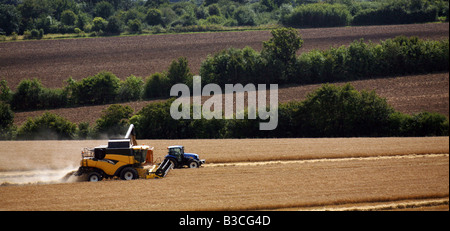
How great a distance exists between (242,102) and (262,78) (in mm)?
9415

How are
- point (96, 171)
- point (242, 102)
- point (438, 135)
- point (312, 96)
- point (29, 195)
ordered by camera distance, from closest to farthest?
point (29, 195) < point (96, 171) < point (438, 135) < point (312, 96) < point (242, 102)

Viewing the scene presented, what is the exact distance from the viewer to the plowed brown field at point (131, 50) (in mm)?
57312

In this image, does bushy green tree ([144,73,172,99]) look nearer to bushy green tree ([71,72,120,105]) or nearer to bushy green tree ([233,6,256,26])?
bushy green tree ([71,72,120,105])

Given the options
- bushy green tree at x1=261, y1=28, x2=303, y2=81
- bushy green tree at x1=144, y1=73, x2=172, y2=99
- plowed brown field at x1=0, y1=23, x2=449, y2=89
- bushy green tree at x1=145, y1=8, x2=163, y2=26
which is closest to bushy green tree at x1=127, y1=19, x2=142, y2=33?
plowed brown field at x1=0, y1=23, x2=449, y2=89

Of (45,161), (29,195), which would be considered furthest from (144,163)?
(45,161)

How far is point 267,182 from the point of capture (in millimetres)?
22016

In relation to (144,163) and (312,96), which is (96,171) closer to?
(144,163)

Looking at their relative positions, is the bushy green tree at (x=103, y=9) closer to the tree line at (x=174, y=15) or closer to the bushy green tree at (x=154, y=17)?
the tree line at (x=174, y=15)

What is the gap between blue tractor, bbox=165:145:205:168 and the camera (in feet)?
85.3

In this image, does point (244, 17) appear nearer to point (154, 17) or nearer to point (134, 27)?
point (154, 17)

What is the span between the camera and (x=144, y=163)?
24.3 m

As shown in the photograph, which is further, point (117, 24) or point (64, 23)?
point (117, 24)

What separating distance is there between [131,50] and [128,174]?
49.2 m

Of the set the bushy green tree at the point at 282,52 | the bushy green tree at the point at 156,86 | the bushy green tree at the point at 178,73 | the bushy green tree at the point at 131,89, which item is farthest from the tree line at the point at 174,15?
the bushy green tree at the point at 178,73
